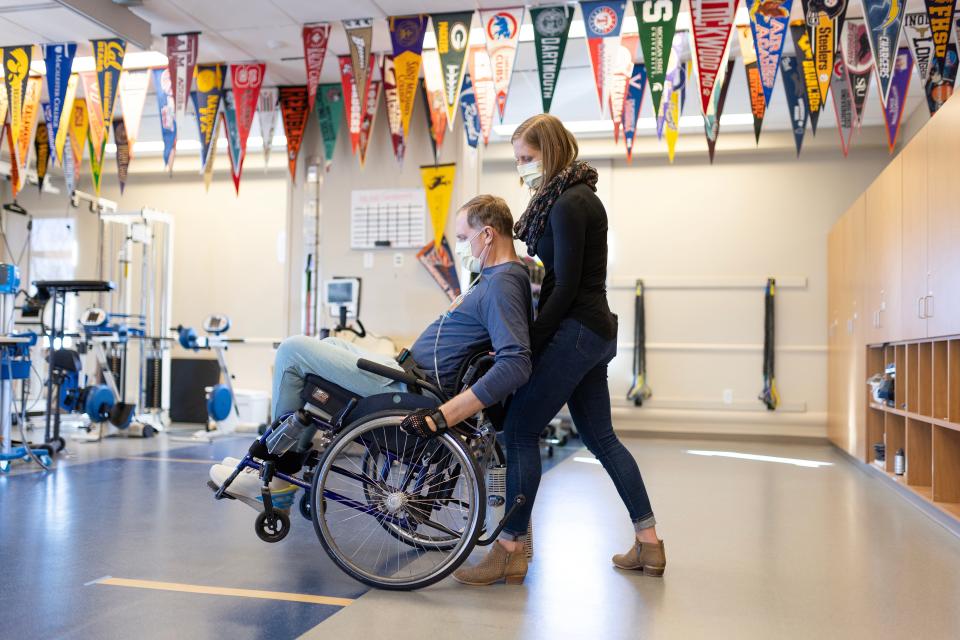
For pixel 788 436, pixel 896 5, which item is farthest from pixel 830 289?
pixel 896 5

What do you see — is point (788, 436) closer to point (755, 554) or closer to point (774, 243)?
point (774, 243)

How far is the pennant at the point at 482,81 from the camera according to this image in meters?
5.50

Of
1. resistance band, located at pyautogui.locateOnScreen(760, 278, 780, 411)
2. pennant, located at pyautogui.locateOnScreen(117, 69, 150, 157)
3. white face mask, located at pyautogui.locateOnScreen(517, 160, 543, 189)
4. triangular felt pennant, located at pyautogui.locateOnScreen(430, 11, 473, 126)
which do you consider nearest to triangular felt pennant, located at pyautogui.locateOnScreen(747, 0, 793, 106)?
triangular felt pennant, located at pyautogui.locateOnScreen(430, 11, 473, 126)

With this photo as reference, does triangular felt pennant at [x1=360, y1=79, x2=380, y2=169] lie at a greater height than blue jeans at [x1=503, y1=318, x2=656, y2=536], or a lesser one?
greater

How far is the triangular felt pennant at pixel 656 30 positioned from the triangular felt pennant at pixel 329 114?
7.95 ft

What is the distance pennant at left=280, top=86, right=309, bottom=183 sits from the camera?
6129 millimetres

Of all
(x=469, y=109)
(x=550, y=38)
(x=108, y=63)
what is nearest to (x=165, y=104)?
(x=108, y=63)

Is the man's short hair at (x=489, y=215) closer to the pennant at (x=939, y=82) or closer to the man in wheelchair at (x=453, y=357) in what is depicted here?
the man in wheelchair at (x=453, y=357)

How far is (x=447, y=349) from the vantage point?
2334mm

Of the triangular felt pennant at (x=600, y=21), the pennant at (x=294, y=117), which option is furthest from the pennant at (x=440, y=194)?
the triangular felt pennant at (x=600, y=21)

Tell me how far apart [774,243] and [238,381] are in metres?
5.57

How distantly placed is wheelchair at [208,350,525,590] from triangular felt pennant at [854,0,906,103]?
318cm

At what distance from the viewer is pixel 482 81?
5531 millimetres

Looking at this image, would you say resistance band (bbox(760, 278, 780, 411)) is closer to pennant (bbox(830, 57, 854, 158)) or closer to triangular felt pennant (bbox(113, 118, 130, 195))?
pennant (bbox(830, 57, 854, 158))
